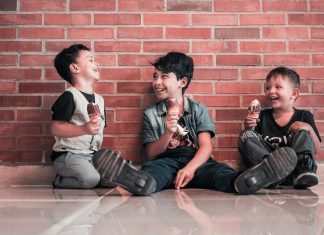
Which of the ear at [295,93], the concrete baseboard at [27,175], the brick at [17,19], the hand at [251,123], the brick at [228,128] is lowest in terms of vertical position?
the concrete baseboard at [27,175]

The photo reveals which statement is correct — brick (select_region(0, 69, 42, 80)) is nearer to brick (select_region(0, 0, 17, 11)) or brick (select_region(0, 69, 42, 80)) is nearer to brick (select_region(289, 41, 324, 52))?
brick (select_region(0, 0, 17, 11))

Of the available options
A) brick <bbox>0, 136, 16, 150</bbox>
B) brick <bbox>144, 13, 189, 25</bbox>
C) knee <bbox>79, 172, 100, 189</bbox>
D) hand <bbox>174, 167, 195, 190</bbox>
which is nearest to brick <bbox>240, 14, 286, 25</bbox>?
brick <bbox>144, 13, 189, 25</bbox>

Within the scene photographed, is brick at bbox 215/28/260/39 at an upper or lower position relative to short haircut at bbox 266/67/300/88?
upper

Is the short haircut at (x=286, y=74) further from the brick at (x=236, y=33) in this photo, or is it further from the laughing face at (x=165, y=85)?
the laughing face at (x=165, y=85)

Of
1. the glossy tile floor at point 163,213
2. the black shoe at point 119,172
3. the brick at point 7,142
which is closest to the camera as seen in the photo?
the glossy tile floor at point 163,213

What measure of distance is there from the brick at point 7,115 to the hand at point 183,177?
41.2 inches

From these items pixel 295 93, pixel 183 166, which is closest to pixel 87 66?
pixel 183 166

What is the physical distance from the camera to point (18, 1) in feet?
8.32

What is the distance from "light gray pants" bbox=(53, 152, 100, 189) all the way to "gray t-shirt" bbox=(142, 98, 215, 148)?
32 centimetres

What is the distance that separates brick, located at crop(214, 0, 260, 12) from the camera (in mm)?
2564

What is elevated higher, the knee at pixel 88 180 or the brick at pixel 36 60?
the brick at pixel 36 60

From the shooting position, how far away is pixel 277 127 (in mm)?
2355

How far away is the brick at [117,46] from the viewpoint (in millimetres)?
2539

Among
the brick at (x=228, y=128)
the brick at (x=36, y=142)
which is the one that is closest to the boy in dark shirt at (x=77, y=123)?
the brick at (x=36, y=142)
